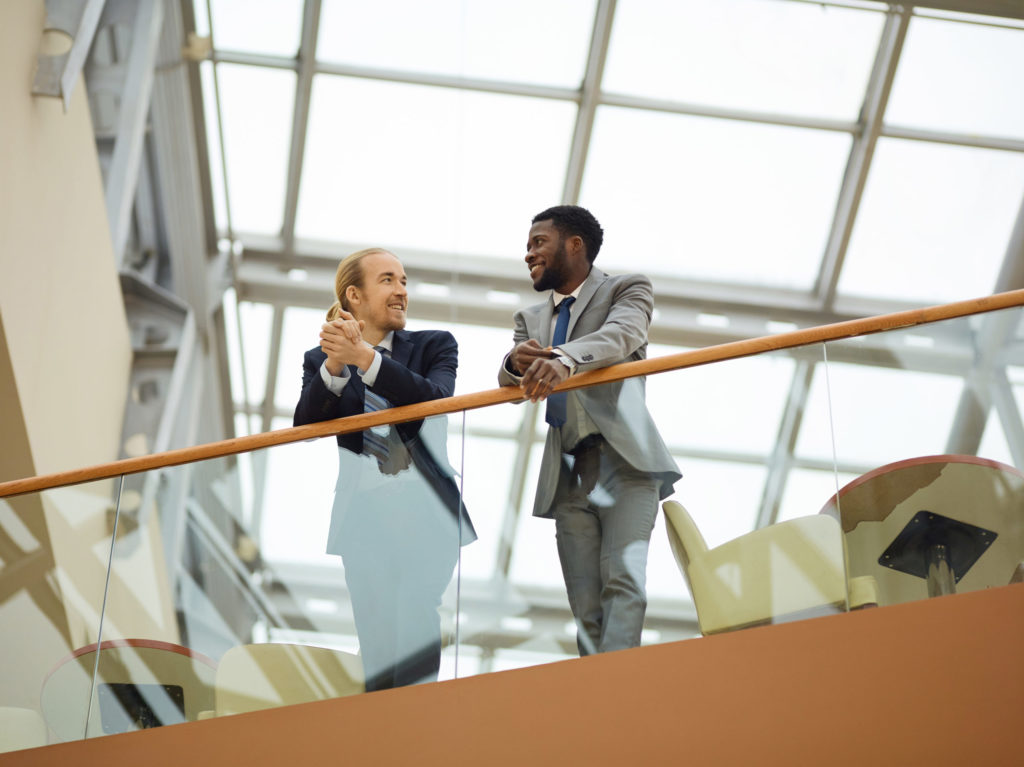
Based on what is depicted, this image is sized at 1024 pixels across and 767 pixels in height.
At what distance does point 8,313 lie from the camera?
589 centimetres

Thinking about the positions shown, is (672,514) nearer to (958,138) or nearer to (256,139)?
(256,139)

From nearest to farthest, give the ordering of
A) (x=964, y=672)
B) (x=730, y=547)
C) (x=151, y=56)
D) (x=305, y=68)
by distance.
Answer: (x=964, y=672) → (x=730, y=547) → (x=151, y=56) → (x=305, y=68)

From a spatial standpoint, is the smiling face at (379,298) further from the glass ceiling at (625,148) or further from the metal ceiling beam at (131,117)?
the glass ceiling at (625,148)

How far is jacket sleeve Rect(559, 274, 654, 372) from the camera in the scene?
A: 11.6 ft

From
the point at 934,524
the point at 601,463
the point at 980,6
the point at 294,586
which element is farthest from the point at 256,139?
the point at 934,524

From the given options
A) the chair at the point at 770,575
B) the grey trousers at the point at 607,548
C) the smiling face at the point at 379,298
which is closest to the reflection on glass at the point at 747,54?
the smiling face at the point at 379,298

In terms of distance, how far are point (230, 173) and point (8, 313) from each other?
170 inches

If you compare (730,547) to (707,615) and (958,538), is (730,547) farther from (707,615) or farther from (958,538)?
(958,538)

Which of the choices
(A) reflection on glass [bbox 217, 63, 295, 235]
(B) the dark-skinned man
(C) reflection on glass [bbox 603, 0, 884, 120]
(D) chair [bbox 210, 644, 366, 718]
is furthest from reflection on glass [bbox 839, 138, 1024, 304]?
(D) chair [bbox 210, 644, 366, 718]

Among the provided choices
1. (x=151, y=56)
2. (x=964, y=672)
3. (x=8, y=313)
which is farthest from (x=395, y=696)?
(x=151, y=56)

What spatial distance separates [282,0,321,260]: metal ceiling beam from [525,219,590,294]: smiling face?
6.07 metres

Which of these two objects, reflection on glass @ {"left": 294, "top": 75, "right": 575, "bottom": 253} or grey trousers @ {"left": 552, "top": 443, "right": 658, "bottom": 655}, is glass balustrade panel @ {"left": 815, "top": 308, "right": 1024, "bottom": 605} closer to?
grey trousers @ {"left": 552, "top": 443, "right": 658, "bottom": 655}

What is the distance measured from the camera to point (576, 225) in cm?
390

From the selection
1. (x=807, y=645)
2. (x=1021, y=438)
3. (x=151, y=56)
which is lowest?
(x=807, y=645)
